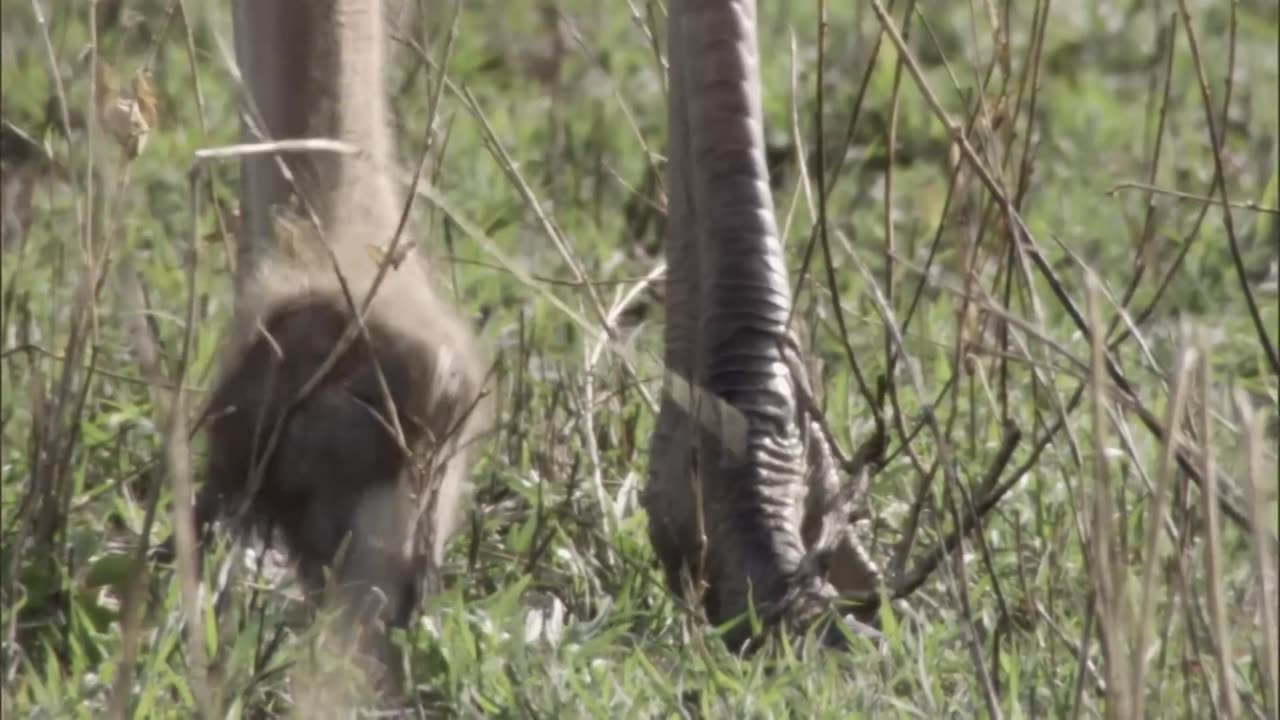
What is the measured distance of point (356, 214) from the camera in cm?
227

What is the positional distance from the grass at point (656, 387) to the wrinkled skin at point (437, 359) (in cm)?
7

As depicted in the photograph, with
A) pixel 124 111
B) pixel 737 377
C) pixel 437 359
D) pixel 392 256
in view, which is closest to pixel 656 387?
pixel 737 377

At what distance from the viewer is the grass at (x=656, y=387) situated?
6.77ft

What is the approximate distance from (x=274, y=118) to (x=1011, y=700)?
89 cm

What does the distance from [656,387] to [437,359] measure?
0.93 m

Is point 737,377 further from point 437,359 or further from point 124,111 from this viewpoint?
point 124,111

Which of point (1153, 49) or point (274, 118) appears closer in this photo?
point (274, 118)

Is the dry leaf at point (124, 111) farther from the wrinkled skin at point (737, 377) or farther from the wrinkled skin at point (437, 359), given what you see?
the wrinkled skin at point (737, 377)

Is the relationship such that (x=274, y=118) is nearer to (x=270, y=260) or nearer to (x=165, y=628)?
(x=270, y=260)

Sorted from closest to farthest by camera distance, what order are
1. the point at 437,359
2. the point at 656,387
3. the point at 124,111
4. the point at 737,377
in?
the point at 124,111
the point at 437,359
the point at 737,377
the point at 656,387

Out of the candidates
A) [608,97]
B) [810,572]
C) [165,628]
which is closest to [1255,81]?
[608,97]

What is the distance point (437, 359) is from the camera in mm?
2172

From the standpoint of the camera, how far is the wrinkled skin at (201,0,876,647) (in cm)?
216

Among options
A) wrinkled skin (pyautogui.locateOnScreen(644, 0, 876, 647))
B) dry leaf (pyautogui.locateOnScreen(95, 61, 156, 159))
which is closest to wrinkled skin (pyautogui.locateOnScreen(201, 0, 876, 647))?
wrinkled skin (pyautogui.locateOnScreen(644, 0, 876, 647))
